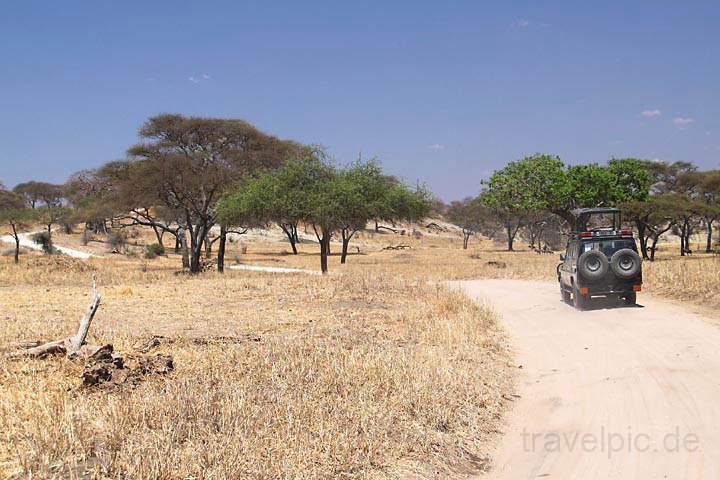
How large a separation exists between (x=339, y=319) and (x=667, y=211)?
1458 inches

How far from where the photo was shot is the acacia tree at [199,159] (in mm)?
35375

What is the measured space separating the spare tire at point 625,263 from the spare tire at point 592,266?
8.6 inches

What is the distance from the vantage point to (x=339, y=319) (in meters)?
14.7

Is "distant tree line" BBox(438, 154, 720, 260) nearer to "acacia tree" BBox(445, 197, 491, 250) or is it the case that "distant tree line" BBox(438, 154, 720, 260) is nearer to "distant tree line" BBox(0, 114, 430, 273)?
"distant tree line" BBox(0, 114, 430, 273)

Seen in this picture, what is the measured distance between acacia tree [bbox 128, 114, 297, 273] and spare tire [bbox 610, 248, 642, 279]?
25.1m

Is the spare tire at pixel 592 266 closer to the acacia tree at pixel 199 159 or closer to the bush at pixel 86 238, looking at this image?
the acacia tree at pixel 199 159

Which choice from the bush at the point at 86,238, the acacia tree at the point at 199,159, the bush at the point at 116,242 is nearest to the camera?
the acacia tree at the point at 199,159

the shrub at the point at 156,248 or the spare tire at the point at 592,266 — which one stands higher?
the spare tire at the point at 592,266

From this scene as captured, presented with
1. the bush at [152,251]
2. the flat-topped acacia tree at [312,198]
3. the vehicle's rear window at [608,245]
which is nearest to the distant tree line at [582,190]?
the flat-topped acacia tree at [312,198]

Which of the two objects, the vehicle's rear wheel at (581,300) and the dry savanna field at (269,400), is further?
the vehicle's rear wheel at (581,300)

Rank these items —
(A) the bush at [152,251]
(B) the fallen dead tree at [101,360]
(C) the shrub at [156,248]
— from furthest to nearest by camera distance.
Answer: (C) the shrub at [156,248]
(A) the bush at [152,251]
(B) the fallen dead tree at [101,360]

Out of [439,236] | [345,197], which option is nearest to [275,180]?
[345,197]

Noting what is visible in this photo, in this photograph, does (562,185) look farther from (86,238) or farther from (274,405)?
(86,238)

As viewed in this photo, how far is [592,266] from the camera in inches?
622
